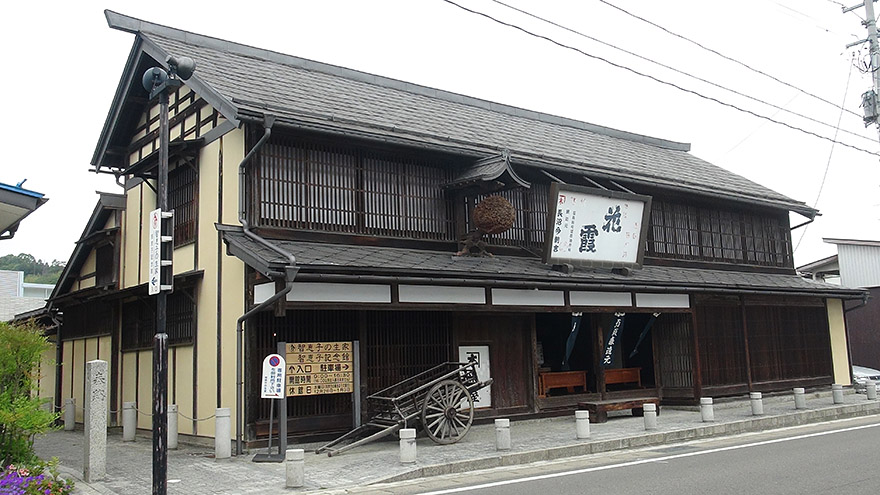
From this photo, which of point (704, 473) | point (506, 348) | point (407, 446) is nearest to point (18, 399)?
point (407, 446)

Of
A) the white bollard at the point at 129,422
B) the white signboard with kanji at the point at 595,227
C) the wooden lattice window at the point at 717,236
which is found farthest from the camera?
the wooden lattice window at the point at 717,236

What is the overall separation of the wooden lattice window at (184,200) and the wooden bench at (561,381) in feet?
29.1

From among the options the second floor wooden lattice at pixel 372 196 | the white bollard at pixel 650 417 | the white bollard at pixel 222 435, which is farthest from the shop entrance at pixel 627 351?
the white bollard at pixel 222 435

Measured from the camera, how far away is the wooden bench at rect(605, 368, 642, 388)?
19.7 m

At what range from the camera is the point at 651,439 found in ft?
47.0

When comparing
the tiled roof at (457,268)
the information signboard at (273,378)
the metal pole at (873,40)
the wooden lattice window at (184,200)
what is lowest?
the information signboard at (273,378)

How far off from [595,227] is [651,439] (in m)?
5.47

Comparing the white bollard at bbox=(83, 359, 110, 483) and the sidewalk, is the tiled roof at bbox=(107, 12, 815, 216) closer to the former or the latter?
the white bollard at bbox=(83, 359, 110, 483)

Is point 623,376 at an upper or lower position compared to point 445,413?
upper

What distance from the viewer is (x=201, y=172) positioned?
15.9 m

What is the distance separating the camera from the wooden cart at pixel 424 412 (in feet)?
43.4

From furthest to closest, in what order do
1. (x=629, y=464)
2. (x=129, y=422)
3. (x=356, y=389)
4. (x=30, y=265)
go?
(x=30, y=265), (x=129, y=422), (x=356, y=389), (x=629, y=464)

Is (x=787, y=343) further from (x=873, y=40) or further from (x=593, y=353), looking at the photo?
(x=873, y=40)

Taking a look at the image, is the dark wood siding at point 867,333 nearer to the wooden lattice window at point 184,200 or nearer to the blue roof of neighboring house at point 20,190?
the wooden lattice window at point 184,200
